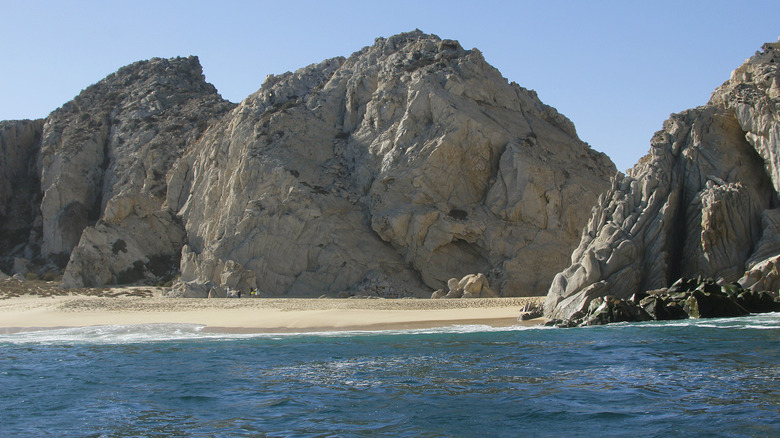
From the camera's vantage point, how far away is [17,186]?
169ft

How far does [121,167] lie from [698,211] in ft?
127

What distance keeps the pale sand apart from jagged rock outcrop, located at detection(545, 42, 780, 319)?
2767 millimetres

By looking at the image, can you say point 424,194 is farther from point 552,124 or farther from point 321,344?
point 321,344

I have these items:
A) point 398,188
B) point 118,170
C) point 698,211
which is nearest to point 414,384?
point 698,211

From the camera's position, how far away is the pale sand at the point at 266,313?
72.1ft

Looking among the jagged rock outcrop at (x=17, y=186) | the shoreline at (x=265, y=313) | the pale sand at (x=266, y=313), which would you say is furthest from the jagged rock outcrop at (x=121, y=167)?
the pale sand at (x=266, y=313)

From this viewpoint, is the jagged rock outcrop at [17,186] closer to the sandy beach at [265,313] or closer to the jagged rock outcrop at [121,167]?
the jagged rock outcrop at [121,167]

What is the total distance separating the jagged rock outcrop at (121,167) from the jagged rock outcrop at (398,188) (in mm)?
2748

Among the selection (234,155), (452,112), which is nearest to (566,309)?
(452,112)

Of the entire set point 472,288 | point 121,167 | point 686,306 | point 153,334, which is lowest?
point 153,334

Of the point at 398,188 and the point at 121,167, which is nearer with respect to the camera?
the point at 398,188

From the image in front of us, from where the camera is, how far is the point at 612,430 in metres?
9.09

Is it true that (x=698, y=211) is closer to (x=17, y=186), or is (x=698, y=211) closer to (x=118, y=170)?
(x=118, y=170)

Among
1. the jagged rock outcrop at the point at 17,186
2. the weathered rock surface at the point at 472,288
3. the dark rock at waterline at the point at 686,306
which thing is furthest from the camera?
the jagged rock outcrop at the point at 17,186
